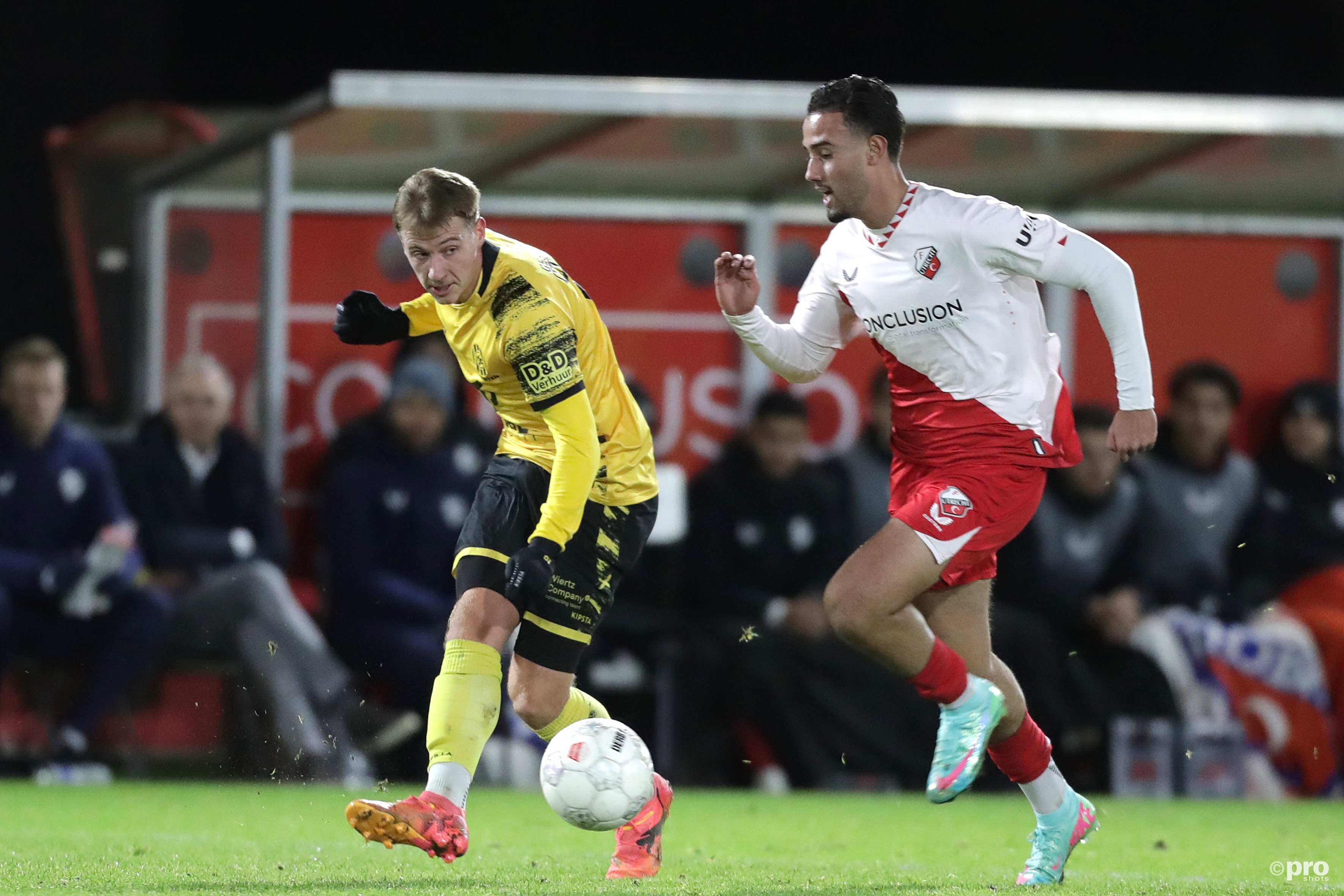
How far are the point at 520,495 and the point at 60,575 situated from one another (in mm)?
3913

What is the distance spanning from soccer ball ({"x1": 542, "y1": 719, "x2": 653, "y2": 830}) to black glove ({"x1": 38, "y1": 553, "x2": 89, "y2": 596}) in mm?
4069

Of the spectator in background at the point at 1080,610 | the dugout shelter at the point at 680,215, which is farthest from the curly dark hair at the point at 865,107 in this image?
the spectator in background at the point at 1080,610

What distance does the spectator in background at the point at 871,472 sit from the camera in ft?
31.6

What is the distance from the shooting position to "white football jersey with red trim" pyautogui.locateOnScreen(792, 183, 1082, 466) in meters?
5.52

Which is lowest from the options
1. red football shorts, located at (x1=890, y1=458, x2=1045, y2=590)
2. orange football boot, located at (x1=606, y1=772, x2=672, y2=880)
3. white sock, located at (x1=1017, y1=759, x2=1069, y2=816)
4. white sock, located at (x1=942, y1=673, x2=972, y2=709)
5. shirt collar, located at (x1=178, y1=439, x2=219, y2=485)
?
orange football boot, located at (x1=606, y1=772, x2=672, y2=880)

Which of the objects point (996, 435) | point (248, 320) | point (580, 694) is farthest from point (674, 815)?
point (248, 320)

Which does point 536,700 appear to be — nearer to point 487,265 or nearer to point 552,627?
point 552,627

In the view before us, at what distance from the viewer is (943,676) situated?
5395 millimetres

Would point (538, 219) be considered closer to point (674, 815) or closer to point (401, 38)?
point (401, 38)

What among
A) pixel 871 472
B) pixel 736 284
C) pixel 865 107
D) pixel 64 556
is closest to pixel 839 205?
pixel 865 107

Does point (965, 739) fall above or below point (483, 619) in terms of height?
below

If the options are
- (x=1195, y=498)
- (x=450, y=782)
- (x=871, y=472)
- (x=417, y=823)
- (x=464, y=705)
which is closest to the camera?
(x=417, y=823)

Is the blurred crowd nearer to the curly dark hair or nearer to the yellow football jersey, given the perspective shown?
the yellow football jersey

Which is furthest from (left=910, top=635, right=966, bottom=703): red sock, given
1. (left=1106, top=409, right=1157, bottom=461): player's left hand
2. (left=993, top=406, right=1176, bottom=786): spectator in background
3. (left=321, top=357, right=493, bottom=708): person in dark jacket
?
(left=321, top=357, right=493, bottom=708): person in dark jacket
